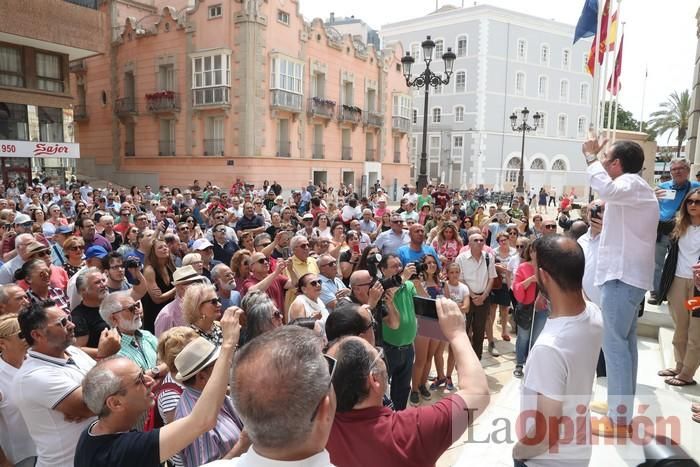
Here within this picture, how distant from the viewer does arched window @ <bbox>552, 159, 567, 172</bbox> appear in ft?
156

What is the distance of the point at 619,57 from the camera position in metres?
14.0

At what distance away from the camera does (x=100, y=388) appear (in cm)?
219

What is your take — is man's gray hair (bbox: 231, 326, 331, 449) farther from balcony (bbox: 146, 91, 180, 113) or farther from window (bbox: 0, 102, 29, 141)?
balcony (bbox: 146, 91, 180, 113)

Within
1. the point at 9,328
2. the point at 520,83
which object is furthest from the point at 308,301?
the point at 520,83

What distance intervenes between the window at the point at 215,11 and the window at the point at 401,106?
48.2ft

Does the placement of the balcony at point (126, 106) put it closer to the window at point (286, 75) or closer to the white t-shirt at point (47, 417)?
the window at point (286, 75)

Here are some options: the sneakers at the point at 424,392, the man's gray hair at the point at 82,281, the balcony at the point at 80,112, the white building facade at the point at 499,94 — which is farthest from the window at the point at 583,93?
the man's gray hair at the point at 82,281

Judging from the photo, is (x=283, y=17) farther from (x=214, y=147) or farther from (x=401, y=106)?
(x=401, y=106)

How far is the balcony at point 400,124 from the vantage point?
114 ft

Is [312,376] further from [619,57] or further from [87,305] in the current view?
[619,57]

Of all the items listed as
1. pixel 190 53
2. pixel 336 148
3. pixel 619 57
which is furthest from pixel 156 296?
pixel 336 148

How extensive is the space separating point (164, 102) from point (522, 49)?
110ft

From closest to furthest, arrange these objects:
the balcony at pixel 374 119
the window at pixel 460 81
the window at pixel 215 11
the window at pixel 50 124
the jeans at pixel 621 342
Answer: the jeans at pixel 621 342 → the window at pixel 50 124 → the window at pixel 215 11 → the balcony at pixel 374 119 → the window at pixel 460 81

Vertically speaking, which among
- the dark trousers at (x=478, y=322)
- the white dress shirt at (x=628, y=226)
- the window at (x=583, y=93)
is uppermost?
the window at (x=583, y=93)
